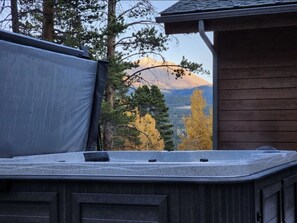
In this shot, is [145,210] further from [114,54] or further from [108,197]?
[114,54]

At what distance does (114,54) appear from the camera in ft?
37.5

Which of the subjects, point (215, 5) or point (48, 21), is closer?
point (215, 5)

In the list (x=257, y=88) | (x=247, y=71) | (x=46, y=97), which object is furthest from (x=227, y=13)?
(x=46, y=97)

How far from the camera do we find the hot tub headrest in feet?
10.3

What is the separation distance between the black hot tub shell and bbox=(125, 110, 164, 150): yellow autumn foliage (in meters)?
8.65

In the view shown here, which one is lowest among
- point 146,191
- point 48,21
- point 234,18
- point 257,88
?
point 146,191

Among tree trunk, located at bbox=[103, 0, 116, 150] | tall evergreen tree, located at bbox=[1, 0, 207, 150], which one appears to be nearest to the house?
tall evergreen tree, located at bbox=[1, 0, 207, 150]

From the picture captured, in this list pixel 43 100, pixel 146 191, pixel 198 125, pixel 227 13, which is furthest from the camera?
pixel 198 125

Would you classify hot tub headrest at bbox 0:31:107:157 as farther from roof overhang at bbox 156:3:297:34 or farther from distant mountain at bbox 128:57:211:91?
distant mountain at bbox 128:57:211:91

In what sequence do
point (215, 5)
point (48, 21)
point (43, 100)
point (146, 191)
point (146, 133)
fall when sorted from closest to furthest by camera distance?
1. point (146, 191)
2. point (43, 100)
3. point (215, 5)
4. point (48, 21)
5. point (146, 133)

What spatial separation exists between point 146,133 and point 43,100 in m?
12.3

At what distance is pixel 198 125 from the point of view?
2377cm

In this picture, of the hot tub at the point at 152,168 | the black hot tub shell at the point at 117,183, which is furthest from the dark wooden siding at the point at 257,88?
the hot tub at the point at 152,168

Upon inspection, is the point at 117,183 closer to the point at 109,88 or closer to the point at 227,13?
the point at 227,13
